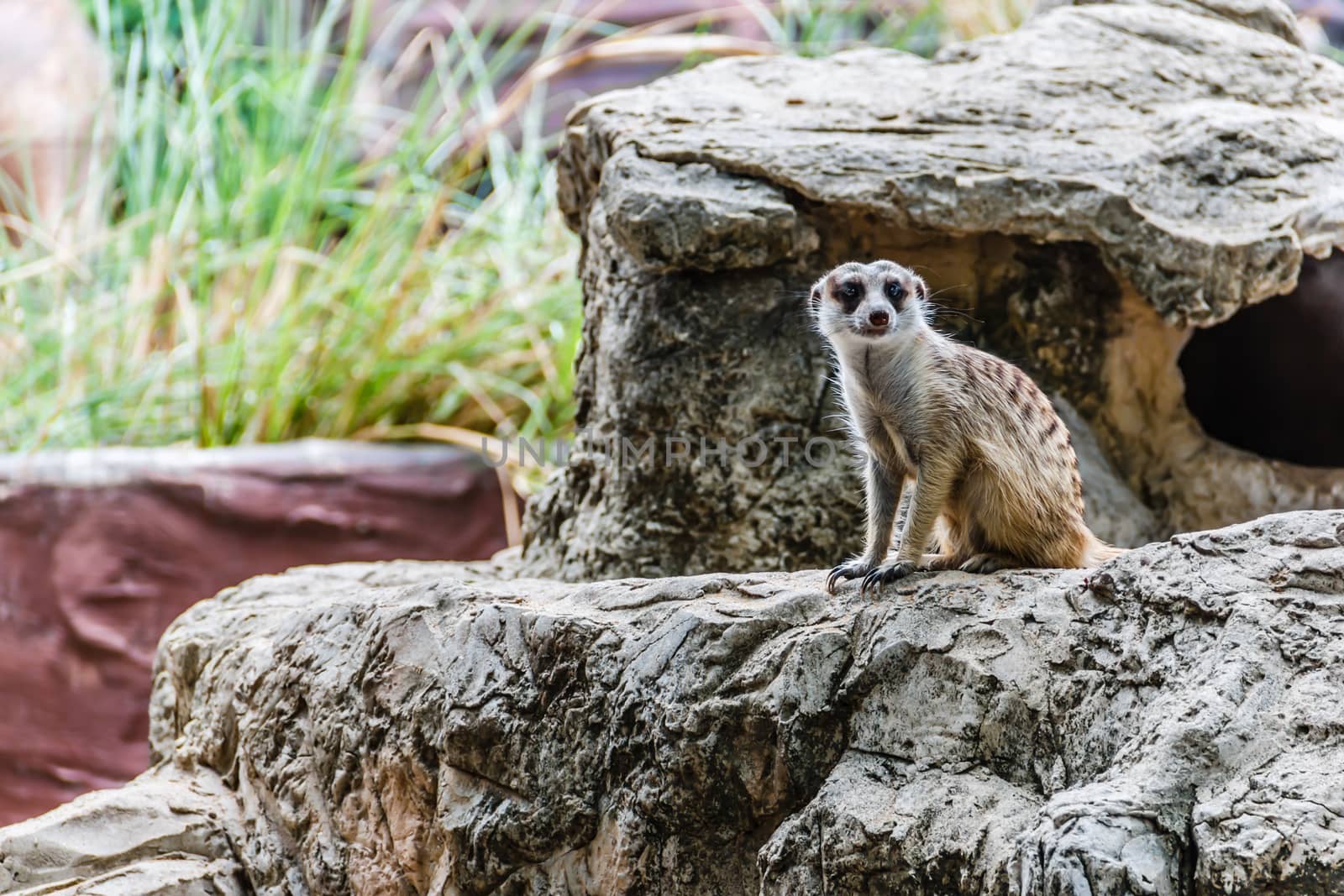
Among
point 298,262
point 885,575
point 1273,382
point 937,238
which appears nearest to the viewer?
point 885,575

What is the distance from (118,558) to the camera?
4.48m

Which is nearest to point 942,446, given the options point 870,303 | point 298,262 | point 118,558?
point 870,303

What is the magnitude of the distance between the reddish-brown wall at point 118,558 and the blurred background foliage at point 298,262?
1.35ft

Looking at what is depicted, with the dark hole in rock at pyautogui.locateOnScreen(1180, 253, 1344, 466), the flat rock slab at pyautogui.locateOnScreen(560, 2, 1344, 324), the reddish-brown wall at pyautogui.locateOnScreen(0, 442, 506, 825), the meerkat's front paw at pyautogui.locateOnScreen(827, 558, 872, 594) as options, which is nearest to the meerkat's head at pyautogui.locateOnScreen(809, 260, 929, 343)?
the meerkat's front paw at pyautogui.locateOnScreen(827, 558, 872, 594)

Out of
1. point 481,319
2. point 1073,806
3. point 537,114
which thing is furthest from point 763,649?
point 537,114

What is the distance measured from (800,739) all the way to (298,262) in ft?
13.5

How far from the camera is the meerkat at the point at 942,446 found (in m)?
2.38

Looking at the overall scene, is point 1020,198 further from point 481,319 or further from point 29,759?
point 29,759

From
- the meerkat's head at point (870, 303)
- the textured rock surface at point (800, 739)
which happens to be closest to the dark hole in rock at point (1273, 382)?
the meerkat's head at point (870, 303)

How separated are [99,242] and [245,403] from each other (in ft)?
3.11

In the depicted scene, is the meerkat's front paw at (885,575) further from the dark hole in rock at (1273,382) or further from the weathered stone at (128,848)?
the dark hole in rock at (1273,382)

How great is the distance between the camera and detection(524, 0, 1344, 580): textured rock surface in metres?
3.12

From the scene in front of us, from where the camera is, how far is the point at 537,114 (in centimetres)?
663

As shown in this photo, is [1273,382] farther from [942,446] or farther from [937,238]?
[942,446]
